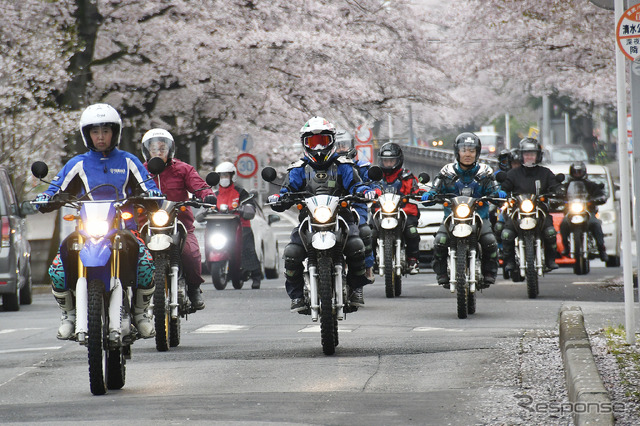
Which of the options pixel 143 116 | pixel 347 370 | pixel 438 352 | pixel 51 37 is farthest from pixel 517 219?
pixel 143 116

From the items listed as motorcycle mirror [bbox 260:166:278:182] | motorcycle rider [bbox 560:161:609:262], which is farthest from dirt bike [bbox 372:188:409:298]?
motorcycle mirror [bbox 260:166:278:182]

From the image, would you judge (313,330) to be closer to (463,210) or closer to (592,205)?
(463,210)

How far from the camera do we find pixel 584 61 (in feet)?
104

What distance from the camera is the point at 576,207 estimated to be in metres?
23.2

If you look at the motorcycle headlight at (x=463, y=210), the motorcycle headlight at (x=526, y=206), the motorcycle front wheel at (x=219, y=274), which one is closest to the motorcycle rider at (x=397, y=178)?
the motorcycle headlight at (x=526, y=206)

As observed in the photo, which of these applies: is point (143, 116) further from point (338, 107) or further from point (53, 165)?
point (338, 107)

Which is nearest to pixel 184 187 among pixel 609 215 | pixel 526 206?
pixel 526 206

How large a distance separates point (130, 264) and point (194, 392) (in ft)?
3.19

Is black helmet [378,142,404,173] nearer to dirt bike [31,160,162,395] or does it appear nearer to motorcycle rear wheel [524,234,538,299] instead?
motorcycle rear wheel [524,234,538,299]

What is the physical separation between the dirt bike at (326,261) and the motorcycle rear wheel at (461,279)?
125 inches

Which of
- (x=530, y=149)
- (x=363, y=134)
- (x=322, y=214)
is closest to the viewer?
(x=322, y=214)

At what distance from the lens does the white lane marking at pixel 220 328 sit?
1438 centimetres

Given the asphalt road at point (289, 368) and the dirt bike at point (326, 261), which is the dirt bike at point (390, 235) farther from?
the dirt bike at point (326, 261)

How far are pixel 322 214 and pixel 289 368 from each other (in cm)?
142
